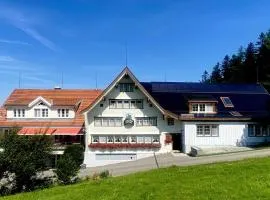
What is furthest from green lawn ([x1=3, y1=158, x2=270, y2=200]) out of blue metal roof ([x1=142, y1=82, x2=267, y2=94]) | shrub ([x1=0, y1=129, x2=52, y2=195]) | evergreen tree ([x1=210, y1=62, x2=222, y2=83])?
evergreen tree ([x1=210, y1=62, x2=222, y2=83])

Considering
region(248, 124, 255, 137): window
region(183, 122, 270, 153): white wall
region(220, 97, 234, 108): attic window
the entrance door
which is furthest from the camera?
region(220, 97, 234, 108): attic window

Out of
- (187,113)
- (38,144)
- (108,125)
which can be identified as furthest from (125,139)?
(38,144)

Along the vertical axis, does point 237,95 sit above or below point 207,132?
above

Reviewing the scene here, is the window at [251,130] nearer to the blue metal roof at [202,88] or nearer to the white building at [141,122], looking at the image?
the white building at [141,122]

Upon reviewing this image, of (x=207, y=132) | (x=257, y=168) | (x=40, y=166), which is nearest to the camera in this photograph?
(x=257, y=168)

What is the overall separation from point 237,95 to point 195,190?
146 feet

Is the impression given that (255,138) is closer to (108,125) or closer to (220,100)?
(220,100)

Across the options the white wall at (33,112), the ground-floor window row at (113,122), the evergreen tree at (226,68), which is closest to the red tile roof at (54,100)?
the white wall at (33,112)

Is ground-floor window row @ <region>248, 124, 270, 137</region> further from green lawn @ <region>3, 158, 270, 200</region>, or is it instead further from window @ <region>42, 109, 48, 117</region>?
green lawn @ <region>3, 158, 270, 200</region>

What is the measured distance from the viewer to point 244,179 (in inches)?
728

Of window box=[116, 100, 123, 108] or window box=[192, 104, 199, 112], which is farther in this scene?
window box=[116, 100, 123, 108]

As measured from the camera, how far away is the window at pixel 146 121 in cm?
5591

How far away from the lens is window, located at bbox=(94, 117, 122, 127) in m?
55.8

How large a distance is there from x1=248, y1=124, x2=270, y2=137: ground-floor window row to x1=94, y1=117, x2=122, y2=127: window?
15.5 meters
